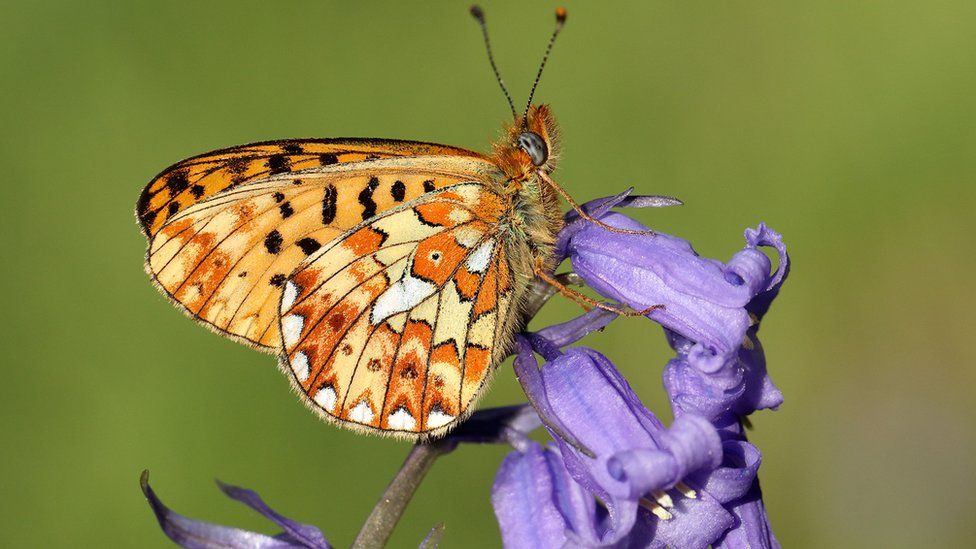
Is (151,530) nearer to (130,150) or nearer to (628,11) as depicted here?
(130,150)

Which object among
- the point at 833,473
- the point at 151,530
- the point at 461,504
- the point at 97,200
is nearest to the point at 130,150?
the point at 97,200

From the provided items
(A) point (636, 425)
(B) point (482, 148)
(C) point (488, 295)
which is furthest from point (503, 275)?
(B) point (482, 148)

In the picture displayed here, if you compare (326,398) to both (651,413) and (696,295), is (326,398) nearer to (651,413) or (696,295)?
(651,413)

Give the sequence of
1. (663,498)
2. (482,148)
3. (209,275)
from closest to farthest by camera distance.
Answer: (663,498) < (209,275) < (482,148)

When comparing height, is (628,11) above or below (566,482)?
above

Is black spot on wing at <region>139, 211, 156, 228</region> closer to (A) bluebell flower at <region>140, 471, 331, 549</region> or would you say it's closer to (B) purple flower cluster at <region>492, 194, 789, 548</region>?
(A) bluebell flower at <region>140, 471, 331, 549</region>

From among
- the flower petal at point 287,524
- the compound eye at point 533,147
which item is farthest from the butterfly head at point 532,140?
the flower petal at point 287,524
